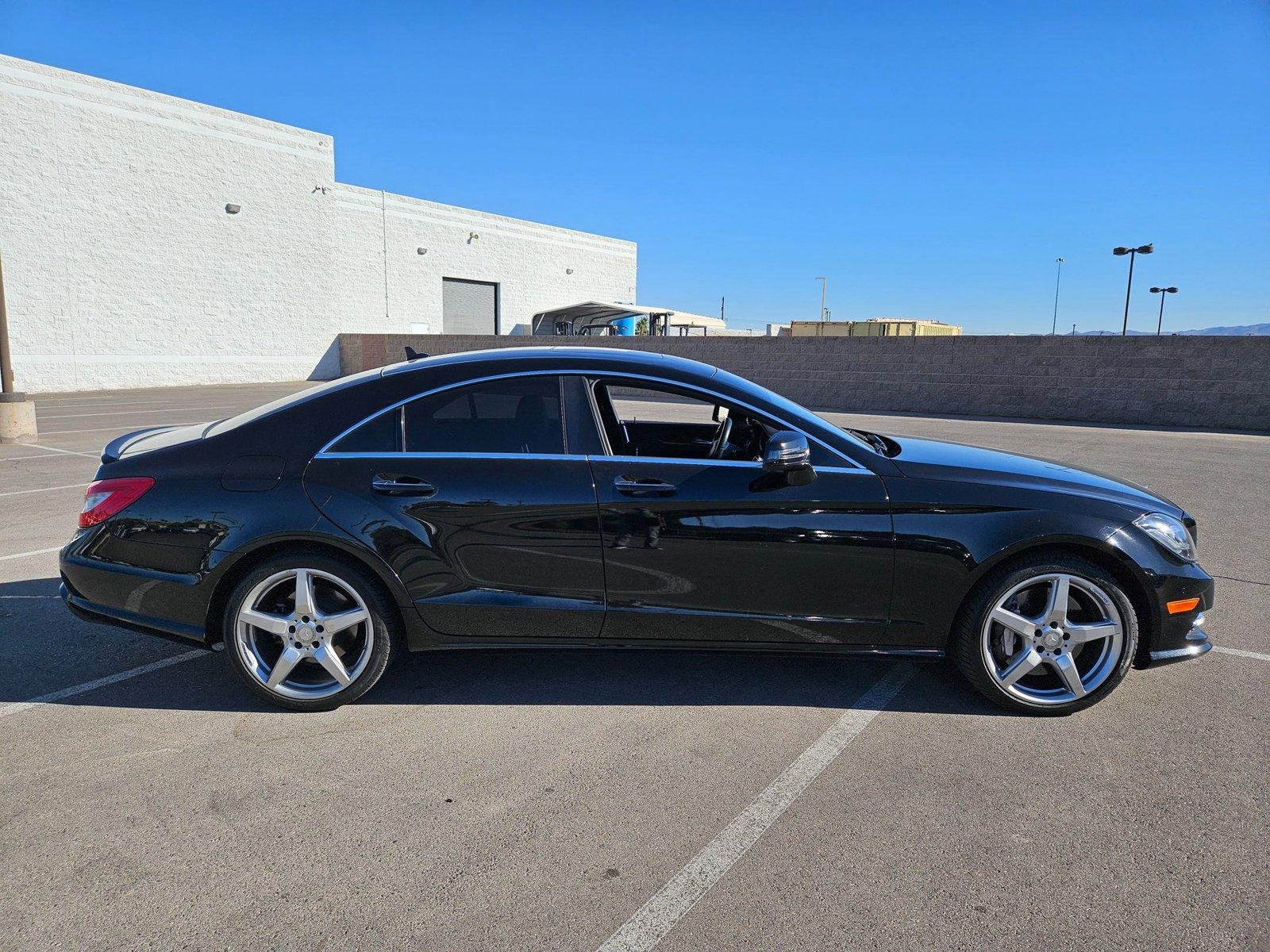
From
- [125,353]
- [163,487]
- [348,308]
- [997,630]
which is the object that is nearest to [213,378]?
[125,353]

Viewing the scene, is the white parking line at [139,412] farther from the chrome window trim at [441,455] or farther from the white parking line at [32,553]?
the chrome window trim at [441,455]

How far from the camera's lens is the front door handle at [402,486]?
11.6 ft

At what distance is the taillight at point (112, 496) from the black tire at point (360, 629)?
578 millimetres

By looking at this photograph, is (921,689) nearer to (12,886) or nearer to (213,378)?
(12,886)

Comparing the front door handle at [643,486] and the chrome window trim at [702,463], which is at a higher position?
the chrome window trim at [702,463]

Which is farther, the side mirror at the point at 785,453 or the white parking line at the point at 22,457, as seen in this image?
the white parking line at the point at 22,457

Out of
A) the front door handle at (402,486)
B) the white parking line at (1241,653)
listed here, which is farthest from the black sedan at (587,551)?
the white parking line at (1241,653)

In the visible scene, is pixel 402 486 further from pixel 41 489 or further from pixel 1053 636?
pixel 41 489

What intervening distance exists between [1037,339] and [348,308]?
2581 centimetres

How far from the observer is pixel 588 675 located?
4.07m

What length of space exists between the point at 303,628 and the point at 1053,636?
3148 millimetres

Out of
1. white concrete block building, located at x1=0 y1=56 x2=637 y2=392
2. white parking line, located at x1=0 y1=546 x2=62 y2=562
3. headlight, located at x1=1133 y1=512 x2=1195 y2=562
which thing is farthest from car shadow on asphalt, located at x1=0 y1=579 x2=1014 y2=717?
white concrete block building, located at x1=0 y1=56 x2=637 y2=392

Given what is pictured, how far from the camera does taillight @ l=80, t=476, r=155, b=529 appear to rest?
3621mm

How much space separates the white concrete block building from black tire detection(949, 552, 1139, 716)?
89.4 ft
